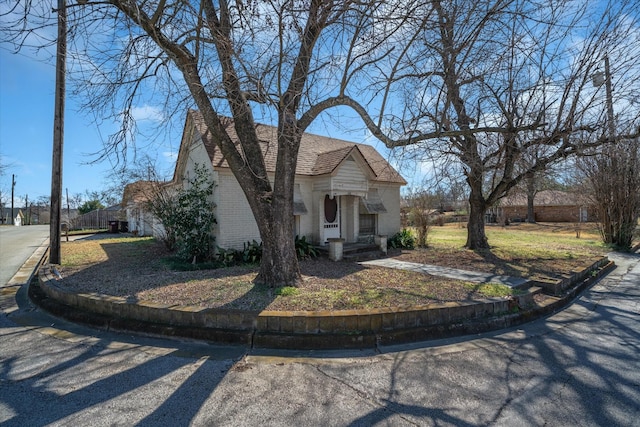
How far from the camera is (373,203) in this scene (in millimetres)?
14266

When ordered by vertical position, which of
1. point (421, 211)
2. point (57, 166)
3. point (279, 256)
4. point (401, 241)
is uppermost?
point (57, 166)

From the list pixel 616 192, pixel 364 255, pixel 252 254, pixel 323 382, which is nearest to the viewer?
pixel 323 382

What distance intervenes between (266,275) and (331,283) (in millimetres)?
1455

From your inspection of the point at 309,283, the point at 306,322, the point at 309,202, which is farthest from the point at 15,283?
the point at 309,202

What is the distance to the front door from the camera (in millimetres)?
12922

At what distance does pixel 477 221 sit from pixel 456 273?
5.78m

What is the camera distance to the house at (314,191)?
35.3ft

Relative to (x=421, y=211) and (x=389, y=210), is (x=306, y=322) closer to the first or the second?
(x=421, y=211)

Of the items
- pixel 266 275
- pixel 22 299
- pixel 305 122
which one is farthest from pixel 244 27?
pixel 22 299

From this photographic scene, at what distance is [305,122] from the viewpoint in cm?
650

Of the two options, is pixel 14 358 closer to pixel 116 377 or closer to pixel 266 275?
pixel 116 377

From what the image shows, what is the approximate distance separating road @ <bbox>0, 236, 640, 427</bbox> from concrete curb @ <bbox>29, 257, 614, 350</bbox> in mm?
195

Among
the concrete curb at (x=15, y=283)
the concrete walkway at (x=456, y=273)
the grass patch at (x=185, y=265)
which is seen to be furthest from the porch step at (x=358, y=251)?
the concrete curb at (x=15, y=283)

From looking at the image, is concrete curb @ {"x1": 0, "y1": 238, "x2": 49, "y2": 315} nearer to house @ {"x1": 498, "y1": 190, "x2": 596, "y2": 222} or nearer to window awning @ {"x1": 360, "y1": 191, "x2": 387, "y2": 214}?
window awning @ {"x1": 360, "y1": 191, "x2": 387, "y2": 214}
